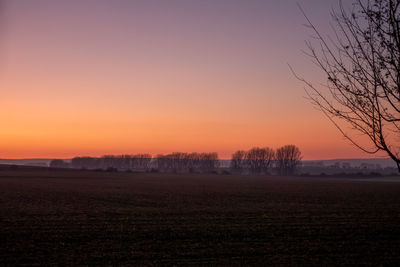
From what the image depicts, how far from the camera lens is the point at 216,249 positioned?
13.2 m

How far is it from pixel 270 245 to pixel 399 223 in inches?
455

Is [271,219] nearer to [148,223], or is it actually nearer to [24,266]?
[148,223]

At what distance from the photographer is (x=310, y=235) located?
16.3 m

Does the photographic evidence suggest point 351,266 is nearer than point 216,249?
Yes

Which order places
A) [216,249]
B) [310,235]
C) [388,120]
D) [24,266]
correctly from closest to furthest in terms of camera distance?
[388,120] → [24,266] → [216,249] → [310,235]

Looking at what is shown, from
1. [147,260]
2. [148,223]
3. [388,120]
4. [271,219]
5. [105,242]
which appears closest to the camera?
[388,120]

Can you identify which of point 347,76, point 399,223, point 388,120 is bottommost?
point 399,223

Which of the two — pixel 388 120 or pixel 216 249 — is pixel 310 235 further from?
pixel 388 120

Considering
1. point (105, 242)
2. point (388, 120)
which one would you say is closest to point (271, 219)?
point (105, 242)

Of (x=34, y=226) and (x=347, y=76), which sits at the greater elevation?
(x=347, y=76)

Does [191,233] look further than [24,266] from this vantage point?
Yes

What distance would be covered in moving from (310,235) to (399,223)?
8.20 meters

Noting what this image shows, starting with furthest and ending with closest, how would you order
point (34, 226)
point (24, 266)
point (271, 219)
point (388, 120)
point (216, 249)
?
point (271, 219), point (34, 226), point (216, 249), point (24, 266), point (388, 120)

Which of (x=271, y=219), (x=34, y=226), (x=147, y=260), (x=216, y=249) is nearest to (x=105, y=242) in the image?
(x=147, y=260)
